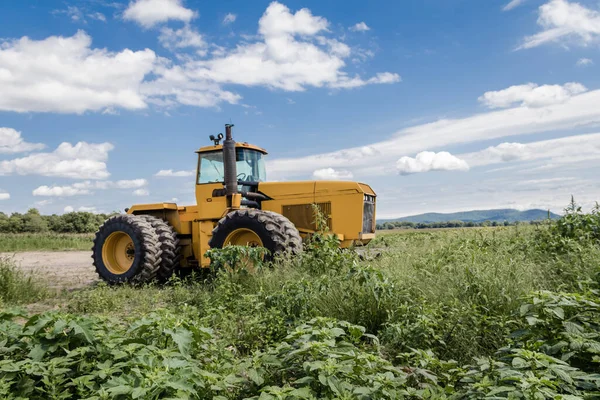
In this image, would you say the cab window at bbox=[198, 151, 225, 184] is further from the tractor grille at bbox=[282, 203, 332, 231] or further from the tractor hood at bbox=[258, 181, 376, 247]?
the tractor grille at bbox=[282, 203, 332, 231]

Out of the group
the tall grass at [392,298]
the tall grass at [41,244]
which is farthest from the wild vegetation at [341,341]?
the tall grass at [41,244]

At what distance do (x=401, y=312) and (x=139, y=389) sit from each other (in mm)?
2735

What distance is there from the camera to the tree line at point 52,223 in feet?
106

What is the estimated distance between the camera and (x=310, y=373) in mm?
3027

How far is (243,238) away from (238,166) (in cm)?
167

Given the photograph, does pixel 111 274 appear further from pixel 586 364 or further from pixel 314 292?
pixel 586 364

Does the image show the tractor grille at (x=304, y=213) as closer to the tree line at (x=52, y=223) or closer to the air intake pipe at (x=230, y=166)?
the air intake pipe at (x=230, y=166)

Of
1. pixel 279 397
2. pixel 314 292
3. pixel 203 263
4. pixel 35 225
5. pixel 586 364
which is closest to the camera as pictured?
pixel 279 397

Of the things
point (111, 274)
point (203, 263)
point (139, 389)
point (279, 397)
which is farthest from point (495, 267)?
point (111, 274)

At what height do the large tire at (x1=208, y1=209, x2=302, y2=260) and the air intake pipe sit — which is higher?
the air intake pipe

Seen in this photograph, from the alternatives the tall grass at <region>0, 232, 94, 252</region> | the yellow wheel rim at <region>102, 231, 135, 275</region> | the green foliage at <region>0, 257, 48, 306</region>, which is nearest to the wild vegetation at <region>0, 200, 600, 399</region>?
the green foliage at <region>0, 257, 48, 306</region>

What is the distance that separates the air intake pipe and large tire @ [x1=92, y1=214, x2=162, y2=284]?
1.97 m

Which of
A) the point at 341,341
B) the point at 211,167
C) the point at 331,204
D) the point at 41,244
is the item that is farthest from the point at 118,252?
the point at 41,244

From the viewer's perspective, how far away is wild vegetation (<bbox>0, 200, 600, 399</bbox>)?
2.84 meters
